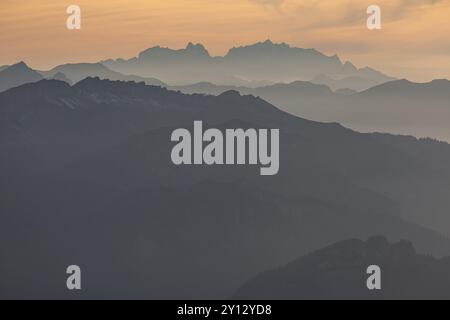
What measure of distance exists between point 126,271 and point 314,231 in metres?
35.2

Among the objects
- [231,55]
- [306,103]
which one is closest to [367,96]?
[306,103]

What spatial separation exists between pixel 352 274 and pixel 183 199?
5179 cm

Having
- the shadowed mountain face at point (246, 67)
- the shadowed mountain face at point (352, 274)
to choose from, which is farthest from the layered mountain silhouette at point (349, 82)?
the shadowed mountain face at point (352, 274)

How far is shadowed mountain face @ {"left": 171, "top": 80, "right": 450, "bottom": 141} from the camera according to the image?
6650 cm

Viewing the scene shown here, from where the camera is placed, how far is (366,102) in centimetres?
7188

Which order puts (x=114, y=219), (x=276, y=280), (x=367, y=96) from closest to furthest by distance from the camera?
(x=367, y=96), (x=276, y=280), (x=114, y=219)

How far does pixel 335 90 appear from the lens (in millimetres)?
67812

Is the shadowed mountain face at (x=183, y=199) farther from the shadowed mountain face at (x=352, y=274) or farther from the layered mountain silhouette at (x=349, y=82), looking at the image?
Result: the layered mountain silhouette at (x=349, y=82)

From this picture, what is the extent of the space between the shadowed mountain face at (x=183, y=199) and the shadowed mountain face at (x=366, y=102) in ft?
56.0
